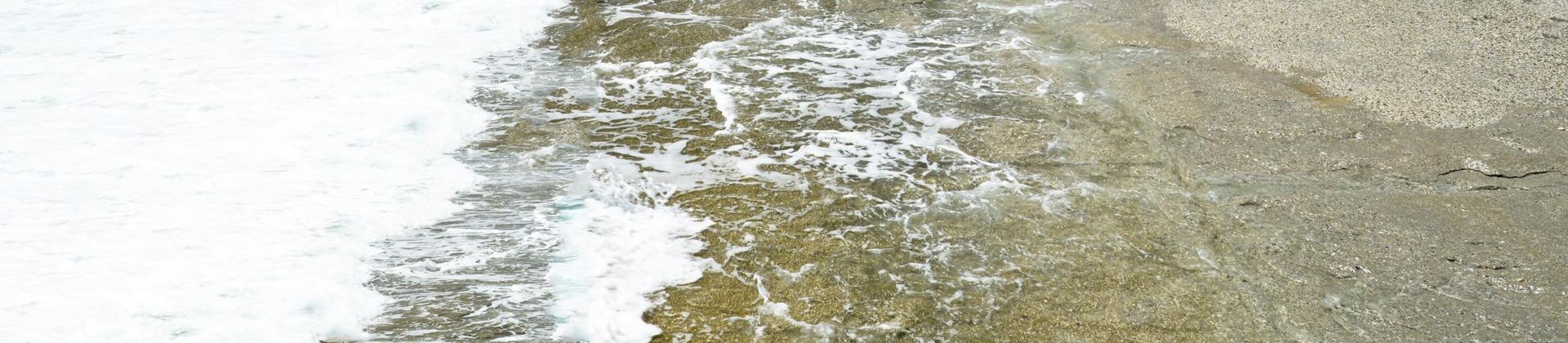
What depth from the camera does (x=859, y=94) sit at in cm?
509

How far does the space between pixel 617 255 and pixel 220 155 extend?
1.86m

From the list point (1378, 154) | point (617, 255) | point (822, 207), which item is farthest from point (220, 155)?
point (1378, 154)

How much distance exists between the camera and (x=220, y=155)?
427cm

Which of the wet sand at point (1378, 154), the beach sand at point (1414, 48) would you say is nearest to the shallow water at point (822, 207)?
the wet sand at point (1378, 154)

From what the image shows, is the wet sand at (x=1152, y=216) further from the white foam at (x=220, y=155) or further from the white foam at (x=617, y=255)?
the white foam at (x=220, y=155)

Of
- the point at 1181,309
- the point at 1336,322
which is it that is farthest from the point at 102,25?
the point at 1336,322

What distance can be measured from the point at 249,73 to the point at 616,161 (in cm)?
221

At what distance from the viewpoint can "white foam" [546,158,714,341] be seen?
3160 mm

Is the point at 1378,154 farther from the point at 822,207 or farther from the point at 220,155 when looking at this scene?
the point at 220,155

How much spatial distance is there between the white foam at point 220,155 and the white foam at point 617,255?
20.6 inches

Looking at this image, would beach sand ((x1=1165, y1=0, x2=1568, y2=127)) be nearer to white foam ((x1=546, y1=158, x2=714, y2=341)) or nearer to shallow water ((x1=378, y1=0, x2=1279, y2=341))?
shallow water ((x1=378, y1=0, x2=1279, y2=341))

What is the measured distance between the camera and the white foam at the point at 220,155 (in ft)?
10.5

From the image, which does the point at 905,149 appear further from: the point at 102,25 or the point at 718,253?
the point at 102,25

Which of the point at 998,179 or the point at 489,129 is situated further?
the point at 489,129
